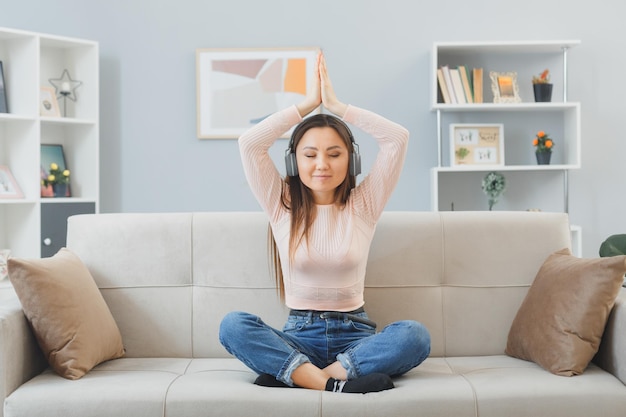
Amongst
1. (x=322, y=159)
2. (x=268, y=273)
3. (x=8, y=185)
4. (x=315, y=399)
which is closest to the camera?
(x=315, y=399)

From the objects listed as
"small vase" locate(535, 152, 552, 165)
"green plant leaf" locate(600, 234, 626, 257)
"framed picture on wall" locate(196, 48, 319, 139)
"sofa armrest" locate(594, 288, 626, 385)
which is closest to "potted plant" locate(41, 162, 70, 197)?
"framed picture on wall" locate(196, 48, 319, 139)

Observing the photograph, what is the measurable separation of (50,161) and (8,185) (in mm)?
301

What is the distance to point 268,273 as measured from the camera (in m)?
2.52

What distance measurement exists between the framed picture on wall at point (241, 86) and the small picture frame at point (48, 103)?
74 centimetres

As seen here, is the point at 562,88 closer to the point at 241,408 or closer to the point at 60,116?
the point at 60,116

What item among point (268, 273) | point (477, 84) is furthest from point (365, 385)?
point (477, 84)

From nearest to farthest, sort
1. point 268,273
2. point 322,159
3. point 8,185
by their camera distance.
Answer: point 322,159 < point 268,273 < point 8,185

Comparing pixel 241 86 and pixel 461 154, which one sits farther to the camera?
pixel 241 86

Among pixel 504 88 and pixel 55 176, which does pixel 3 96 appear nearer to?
pixel 55 176

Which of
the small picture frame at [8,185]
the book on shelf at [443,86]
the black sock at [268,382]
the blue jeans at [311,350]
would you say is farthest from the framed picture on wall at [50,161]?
the black sock at [268,382]

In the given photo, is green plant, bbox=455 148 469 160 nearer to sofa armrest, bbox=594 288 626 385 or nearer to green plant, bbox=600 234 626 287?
green plant, bbox=600 234 626 287

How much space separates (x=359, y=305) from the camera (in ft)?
7.69

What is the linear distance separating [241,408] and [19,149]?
99.5 inches

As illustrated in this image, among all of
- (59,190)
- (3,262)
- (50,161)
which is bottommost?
(3,262)
